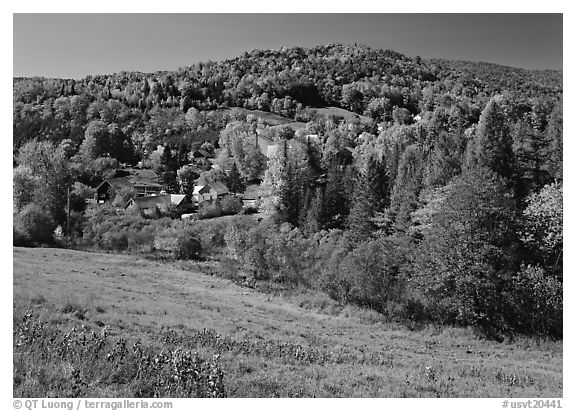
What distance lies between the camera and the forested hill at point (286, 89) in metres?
82.7

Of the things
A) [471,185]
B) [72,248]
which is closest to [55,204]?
[72,248]

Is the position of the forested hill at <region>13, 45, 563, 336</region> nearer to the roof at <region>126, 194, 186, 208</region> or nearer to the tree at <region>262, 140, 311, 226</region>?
the tree at <region>262, 140, 311, 226</region>

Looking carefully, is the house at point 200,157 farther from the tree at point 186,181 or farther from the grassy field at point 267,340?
the grassy field at point 267,340

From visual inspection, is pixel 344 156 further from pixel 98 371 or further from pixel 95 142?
pixel 98 371

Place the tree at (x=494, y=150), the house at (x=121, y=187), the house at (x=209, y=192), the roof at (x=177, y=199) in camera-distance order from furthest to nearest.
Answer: the house at (x=209, y=192) < the roof at (x=177, y=199) < the house at (x=121, y=187) < the tree at (x=494, y=150)

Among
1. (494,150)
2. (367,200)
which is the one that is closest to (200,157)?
(367,200)

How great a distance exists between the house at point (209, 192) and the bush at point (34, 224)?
2291cm

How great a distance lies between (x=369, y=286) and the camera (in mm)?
20250

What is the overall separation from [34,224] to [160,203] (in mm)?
18770

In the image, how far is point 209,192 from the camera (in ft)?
163

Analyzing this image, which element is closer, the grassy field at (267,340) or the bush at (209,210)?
the grassy field at (267,340)

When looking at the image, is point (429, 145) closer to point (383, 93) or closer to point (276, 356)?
point (276, 356)

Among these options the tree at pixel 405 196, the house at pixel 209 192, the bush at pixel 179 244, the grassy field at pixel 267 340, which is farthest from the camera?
the house at pixel 209 192

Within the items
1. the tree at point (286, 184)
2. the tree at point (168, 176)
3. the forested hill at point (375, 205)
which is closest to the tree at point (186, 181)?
the forested hill at point (375, 205)
